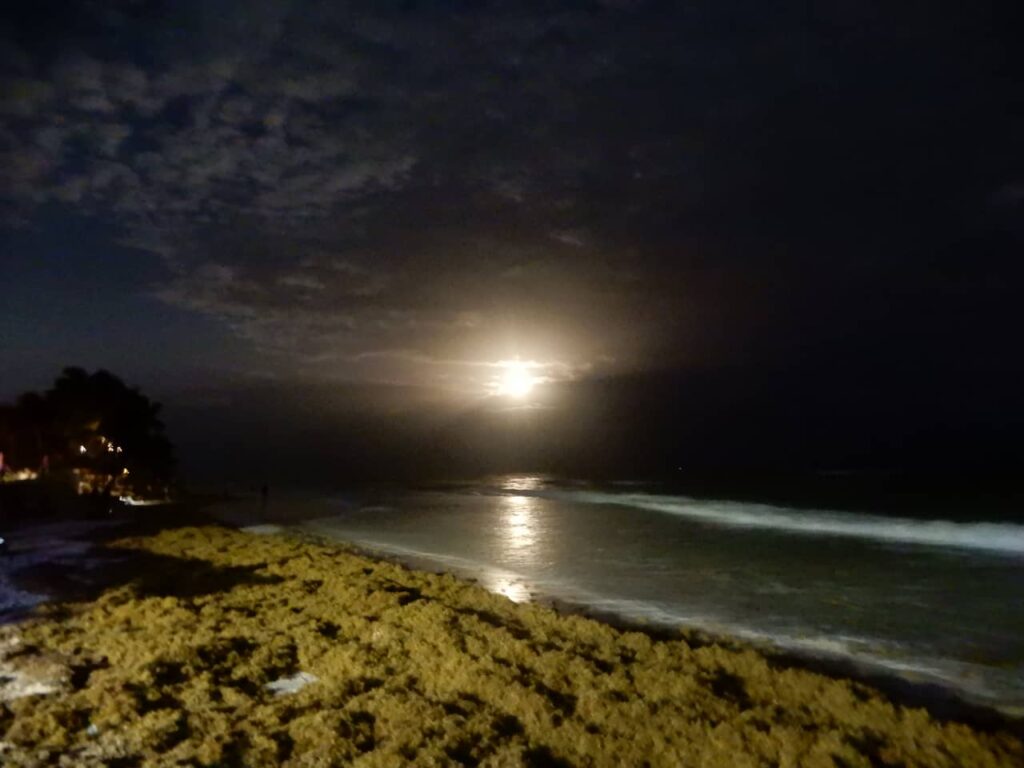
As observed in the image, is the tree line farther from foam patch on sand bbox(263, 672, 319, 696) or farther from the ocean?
foam patch on sand bbox(263, 672, 319, 696)

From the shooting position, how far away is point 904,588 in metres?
16.2

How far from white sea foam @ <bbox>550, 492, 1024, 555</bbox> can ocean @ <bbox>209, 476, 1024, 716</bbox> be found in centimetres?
11

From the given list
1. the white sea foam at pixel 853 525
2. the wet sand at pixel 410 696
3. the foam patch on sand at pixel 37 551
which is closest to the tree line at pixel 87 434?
the foam patch on sand at pixel 37 551

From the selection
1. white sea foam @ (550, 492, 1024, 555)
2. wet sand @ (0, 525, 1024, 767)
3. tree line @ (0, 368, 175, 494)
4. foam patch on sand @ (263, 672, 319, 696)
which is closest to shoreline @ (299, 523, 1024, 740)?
wet sand @ (0, 525, 1024, 767)

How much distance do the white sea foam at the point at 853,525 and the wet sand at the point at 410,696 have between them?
65.0 feet

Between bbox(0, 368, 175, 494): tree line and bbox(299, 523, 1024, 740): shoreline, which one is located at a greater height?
bbox(0, 368, 175, 494): tree line

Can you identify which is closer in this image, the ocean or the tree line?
the ocean

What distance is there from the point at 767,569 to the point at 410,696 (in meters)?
13.3

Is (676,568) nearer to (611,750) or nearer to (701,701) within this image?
(701,701)

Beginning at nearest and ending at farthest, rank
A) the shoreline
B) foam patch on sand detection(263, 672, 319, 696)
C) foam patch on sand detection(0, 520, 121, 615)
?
1. foam patch on sand detection(263, 672, 319, 696)
2. the shoreline
3. foam patch on sand detection(0, 520, 121, 615)

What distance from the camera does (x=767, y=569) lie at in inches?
725

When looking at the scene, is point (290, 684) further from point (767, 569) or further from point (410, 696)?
point (767, 569)

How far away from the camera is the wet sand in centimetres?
614

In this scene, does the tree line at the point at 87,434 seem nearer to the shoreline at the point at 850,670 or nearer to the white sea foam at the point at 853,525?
the white sea foam at the point at 853,525
